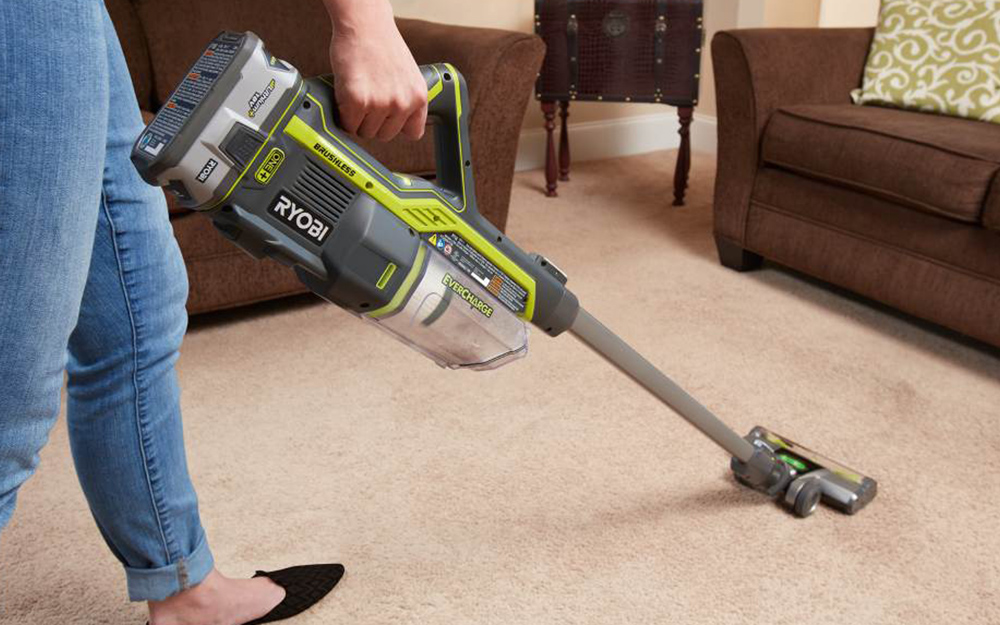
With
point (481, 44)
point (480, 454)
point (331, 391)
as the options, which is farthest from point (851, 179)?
point (331, 391)

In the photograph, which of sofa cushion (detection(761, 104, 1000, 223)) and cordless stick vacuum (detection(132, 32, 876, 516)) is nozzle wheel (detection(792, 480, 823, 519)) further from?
sofa cushion (detection(761, 104, 1000, 223))

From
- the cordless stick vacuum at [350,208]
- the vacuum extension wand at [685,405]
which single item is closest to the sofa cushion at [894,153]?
the vacuum extension wand at [685,405]

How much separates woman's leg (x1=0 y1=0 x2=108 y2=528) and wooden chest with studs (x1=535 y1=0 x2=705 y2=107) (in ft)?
8.20

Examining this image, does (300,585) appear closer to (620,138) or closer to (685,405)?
(685,405)

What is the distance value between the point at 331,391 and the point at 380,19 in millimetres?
1142

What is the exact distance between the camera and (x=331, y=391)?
5.91 ft

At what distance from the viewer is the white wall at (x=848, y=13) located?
3309 mm

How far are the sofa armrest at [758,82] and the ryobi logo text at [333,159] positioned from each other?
1.66 m

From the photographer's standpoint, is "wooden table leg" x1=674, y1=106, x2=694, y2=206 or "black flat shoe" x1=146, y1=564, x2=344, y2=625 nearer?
"black flat shoe" x1=146, y1=564, x2=344, y2=625

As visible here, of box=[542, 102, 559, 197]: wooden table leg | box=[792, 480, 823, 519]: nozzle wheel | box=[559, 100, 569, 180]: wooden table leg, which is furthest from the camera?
box=[559, 100, 569, 180]: wooden table leg

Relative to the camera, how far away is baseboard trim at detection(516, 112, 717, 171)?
356cm

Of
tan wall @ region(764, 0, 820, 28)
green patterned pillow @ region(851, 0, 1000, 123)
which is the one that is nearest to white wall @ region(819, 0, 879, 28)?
tan wall @ region(764, 0, 820, 28)

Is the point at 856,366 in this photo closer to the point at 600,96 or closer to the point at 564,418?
the point at 564,418

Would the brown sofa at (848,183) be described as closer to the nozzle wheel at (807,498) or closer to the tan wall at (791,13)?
the nozzle wheel at (807,498)
